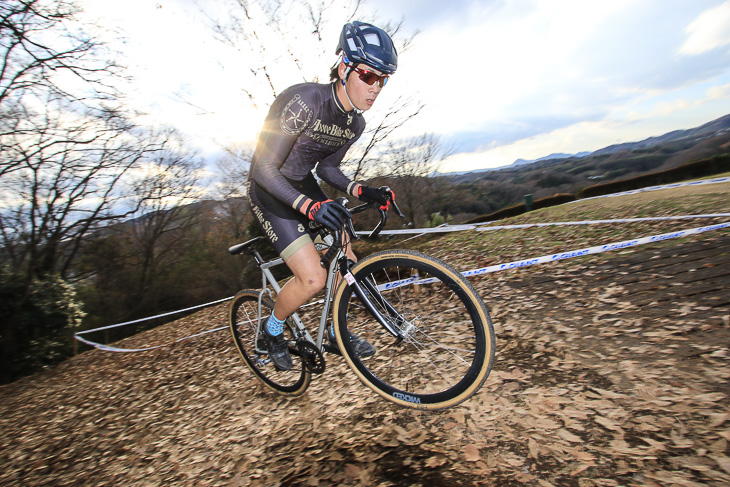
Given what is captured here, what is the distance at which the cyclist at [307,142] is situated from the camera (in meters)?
2.57

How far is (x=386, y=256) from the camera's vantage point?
235 cm

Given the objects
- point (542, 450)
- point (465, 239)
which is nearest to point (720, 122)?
point (465, 239)

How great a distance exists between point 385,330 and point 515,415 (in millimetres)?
1157

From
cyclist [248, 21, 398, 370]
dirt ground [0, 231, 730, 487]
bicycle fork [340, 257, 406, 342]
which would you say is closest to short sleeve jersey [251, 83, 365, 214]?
cyclist [248, 21, 398, 370]

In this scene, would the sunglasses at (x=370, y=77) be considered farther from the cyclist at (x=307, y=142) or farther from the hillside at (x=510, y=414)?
the hillside at (x=510, y=414)

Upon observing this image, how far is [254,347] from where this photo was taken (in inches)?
142

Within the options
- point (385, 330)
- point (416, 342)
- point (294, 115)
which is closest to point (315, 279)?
point (385, 330)

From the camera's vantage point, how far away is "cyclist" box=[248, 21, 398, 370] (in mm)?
2574

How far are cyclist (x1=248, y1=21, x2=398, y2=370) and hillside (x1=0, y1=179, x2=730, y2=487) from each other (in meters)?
0.72

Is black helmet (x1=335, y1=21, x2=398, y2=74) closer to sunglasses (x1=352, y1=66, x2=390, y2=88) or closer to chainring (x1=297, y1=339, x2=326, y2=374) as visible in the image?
sunglasses (x1=352, y1=66, x2=390, y2=88)

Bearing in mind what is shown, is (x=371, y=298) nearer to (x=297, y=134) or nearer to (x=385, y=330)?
(x=385, y=330)

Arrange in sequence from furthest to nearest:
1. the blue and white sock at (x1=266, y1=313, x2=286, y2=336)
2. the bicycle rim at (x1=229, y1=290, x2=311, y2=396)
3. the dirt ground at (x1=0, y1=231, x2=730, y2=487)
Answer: the bicycle rim at (x1=229, y1=290, x2=311, y2=396), the blue and white sock at (x1=266, y1=313, x2=286, y2=336), the dirt ground at (x1=0, y1=231, x2=730, y2=487)

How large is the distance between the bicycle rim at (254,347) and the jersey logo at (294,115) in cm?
167

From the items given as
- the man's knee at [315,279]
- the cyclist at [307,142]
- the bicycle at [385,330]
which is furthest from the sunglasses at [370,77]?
the man's knee at [315,279]
